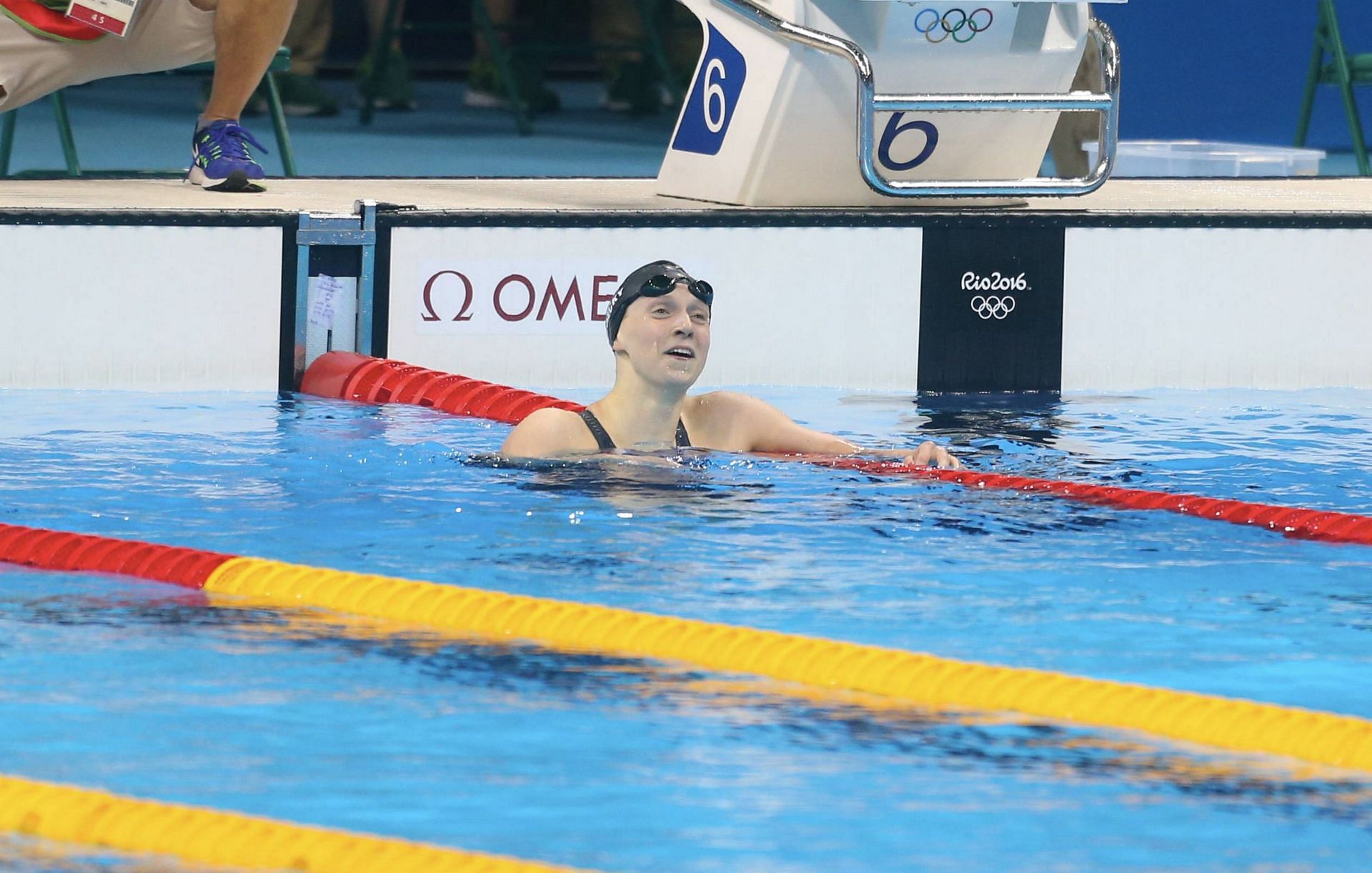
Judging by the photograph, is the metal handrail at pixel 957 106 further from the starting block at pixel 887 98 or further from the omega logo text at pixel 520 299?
the omega logo text at pixel 520 299

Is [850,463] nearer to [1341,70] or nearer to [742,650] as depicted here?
[742,650]

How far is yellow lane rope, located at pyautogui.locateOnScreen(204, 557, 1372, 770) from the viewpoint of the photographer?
308cm

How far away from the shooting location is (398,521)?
449 centimetres

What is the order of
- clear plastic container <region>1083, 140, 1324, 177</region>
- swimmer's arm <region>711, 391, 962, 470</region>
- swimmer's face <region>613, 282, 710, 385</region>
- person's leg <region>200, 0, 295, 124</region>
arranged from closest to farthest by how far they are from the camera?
swimmer's face <region>613, 282, 710, 385</region> → swimmer's arm <region>711, 391, 962, 470</region> → person's leg <region>200, 0, 295, 124</region> → clear plastic container <region>1083, 140, 1324, 177</region>

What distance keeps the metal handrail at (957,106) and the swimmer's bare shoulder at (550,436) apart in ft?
5.55

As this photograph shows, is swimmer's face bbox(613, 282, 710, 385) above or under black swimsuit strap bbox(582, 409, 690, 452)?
above

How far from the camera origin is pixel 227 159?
6.63 m

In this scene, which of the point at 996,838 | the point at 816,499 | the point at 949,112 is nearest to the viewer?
the point at 996,838

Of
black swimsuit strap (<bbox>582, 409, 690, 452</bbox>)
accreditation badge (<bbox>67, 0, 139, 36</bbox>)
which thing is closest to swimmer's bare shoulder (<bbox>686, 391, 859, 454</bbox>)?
black swimsuit strap (<bbox>582, 409, 690, 452</bbox>)

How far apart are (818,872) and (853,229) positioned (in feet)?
13.1

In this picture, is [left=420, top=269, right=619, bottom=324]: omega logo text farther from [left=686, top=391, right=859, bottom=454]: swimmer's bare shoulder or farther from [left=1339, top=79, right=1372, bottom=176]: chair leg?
[left=1339, top=79, right=1372, bottom=176]: chair leg

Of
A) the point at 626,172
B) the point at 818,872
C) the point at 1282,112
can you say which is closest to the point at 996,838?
the point at 818,872

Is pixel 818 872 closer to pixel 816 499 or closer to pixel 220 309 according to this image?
pixel 816 499

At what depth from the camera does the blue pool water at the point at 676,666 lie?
276cm
